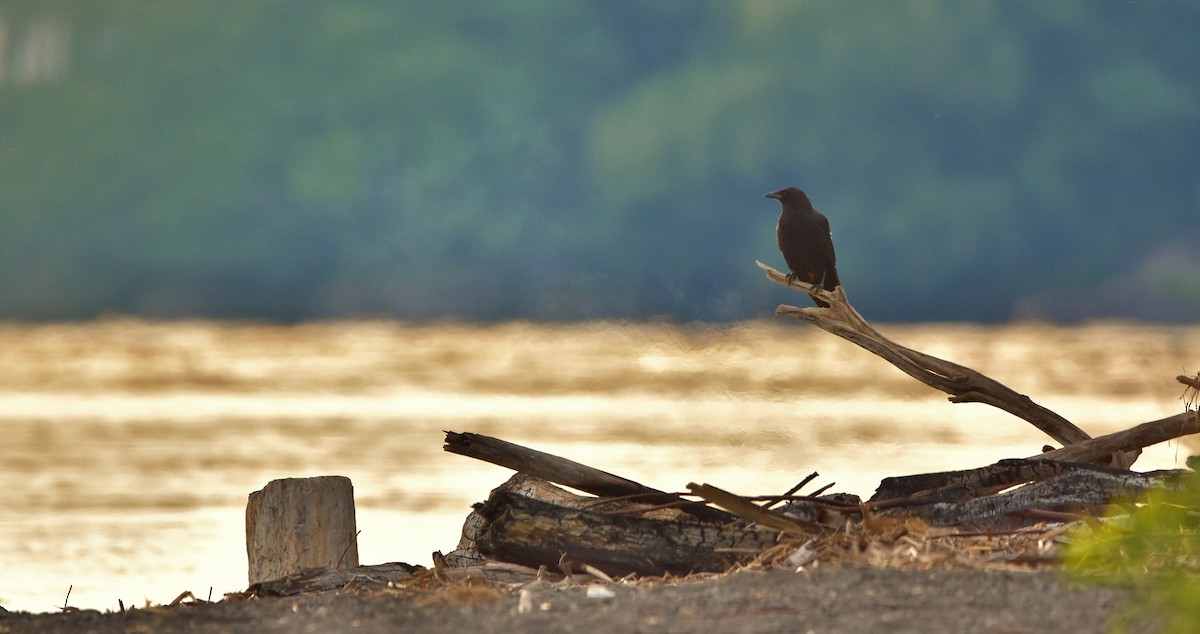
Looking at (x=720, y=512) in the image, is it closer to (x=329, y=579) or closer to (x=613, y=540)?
(x=613, y=540)

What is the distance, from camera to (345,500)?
26.4ft

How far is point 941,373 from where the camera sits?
27.9ft

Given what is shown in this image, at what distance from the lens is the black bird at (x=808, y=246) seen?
10.4 meters

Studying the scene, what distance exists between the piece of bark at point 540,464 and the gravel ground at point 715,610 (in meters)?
0.90

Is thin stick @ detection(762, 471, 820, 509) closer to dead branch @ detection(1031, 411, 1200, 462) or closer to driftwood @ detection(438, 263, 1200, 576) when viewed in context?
driftwood @ detection(438, 263, 1200, 576)

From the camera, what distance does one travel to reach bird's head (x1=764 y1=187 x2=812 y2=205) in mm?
10852

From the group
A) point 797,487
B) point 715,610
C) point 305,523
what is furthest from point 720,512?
point 305,523

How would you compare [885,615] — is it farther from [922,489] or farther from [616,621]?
[922,489]

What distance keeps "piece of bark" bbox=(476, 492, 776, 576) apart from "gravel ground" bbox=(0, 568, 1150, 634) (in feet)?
1.38

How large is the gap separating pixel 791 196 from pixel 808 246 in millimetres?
638

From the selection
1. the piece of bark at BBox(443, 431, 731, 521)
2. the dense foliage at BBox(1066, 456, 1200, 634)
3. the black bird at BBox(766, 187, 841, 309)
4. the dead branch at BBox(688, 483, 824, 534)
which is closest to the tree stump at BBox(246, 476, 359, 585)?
the piece of bark at BBox(443, 431, 731, 521)

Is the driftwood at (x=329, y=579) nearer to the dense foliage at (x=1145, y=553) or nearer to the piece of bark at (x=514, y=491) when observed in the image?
the piece of bark at (x=514, y=491)

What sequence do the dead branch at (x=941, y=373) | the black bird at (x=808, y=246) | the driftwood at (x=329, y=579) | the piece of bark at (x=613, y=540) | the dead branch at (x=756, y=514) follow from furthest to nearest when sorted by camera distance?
the black bird at (x=808, y=246) → the dead branch at (x=941, y=373) → the driftwood at (x=329, y=579) → the piece of bark at (x=613, y=540) → the dead branch at (x=756, y=514)

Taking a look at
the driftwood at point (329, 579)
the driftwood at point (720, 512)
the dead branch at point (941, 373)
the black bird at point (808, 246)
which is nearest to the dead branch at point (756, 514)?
the driftwood at point (720, 512)
